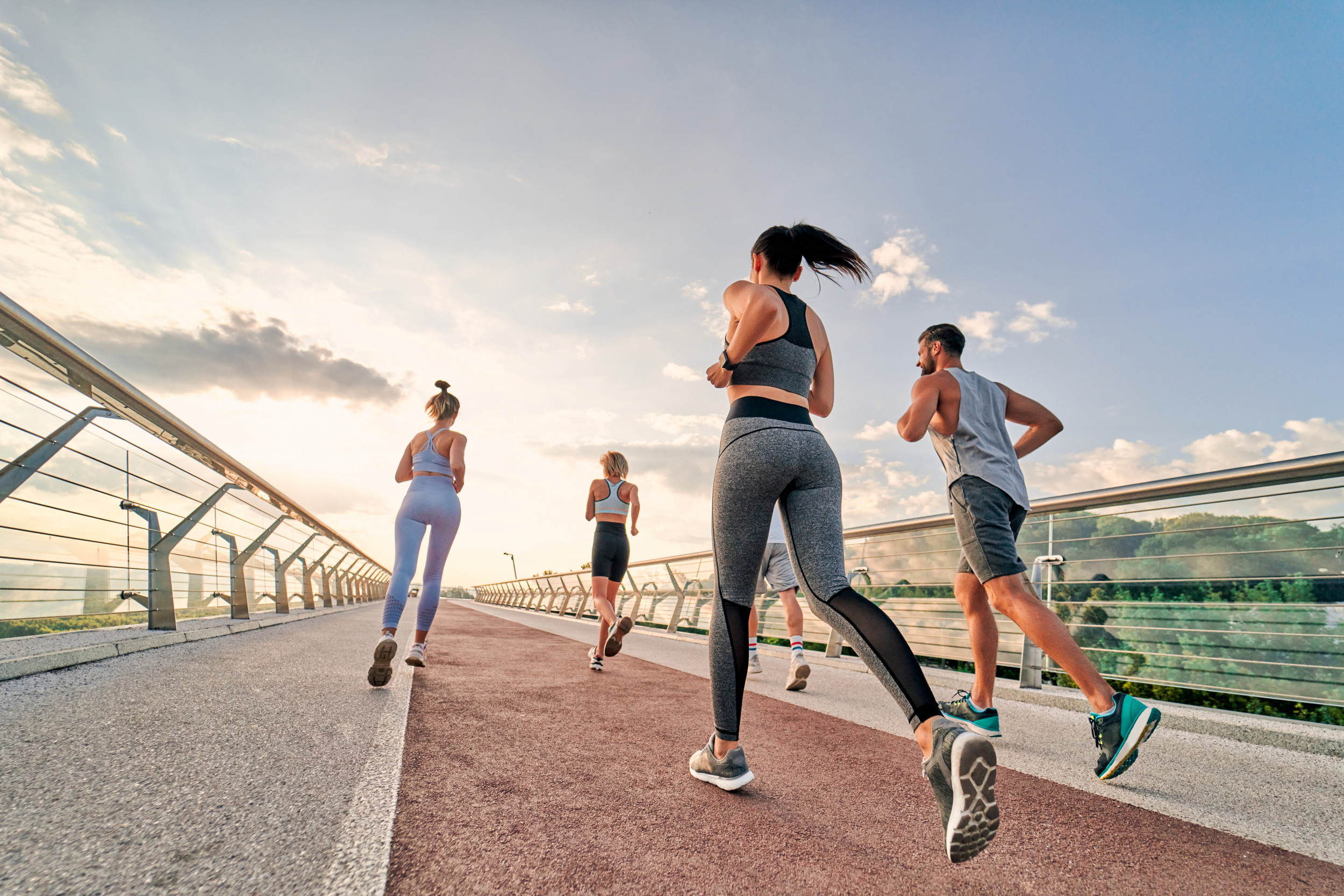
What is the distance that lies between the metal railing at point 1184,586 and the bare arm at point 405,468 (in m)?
2.23

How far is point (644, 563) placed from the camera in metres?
11.2

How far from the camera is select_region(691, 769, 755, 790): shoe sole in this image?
1.85m

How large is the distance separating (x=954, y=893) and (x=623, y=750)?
129 cm

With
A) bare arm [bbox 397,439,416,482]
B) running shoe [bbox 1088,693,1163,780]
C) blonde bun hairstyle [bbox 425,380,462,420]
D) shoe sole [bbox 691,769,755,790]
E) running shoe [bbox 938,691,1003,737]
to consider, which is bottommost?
shoe sole [bbox 691,769,755,790]

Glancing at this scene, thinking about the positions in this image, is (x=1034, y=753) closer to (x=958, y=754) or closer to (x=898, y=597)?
(x=958, y=754)

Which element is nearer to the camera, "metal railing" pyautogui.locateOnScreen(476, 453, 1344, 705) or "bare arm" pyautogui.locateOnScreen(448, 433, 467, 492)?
"metal railing" pyautogui.locateOnScreen(476, 453, 1344, 705)

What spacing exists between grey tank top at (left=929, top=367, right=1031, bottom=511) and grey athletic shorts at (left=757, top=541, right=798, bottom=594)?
2.73 meters

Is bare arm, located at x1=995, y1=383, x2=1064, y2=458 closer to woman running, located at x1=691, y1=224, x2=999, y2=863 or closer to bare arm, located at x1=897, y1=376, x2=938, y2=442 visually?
bare arm, located at x1=897, y1=376, x2=938, y2=442

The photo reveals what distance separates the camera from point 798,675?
13.4ft

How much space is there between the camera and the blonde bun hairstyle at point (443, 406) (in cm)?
424

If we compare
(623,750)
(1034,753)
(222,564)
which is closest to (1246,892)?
(1034,753)

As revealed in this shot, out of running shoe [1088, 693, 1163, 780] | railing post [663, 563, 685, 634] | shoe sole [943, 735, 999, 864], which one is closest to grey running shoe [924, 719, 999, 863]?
shoe sole [943, 735, 999, 864]

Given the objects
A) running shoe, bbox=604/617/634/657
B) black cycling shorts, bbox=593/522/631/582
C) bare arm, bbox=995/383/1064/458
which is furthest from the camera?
black cycling shorts, bbox=593/522/631/582

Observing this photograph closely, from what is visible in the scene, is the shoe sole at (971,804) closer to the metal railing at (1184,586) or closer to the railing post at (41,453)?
the metal railing at (1184,586)
